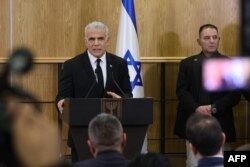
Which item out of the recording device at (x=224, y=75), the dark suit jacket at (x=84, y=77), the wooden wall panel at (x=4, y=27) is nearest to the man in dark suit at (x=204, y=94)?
the dark suit jacket at (x=84, y=77)

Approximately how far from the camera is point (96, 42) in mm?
4910

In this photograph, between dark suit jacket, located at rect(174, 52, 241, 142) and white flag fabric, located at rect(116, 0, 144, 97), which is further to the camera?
white flag fabric, located at rect(116, 0, 144, 97)

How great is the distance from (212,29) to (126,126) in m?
2.33

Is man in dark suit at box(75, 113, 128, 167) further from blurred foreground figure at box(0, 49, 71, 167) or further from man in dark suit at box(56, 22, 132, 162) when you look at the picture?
blurred foreground figure at box(0, 49, 71, 167)

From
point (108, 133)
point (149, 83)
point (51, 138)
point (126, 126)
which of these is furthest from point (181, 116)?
point (51, 138)

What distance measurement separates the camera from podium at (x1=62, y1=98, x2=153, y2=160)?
161 inches

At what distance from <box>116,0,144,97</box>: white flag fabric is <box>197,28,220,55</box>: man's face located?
741 mm

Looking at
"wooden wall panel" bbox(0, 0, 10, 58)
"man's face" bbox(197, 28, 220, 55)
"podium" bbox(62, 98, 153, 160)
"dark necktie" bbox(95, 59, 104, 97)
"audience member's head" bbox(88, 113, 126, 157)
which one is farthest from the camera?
"wooden wall panel" bbox(0, 0, 10, 58)

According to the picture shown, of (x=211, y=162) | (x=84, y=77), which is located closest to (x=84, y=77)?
(x=84, y=77)

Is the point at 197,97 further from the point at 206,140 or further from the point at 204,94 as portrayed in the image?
the point at 206,140

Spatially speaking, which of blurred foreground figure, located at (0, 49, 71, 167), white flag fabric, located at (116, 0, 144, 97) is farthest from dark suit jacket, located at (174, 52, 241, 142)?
blurred foreground figure, located at (0, 49, 71, 167)

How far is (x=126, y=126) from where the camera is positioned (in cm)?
415

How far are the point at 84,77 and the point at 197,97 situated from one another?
1.63 meters

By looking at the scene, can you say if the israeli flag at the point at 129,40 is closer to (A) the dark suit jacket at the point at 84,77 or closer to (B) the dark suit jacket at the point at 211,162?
(A) the dark suit jacket at the point at 84,77
